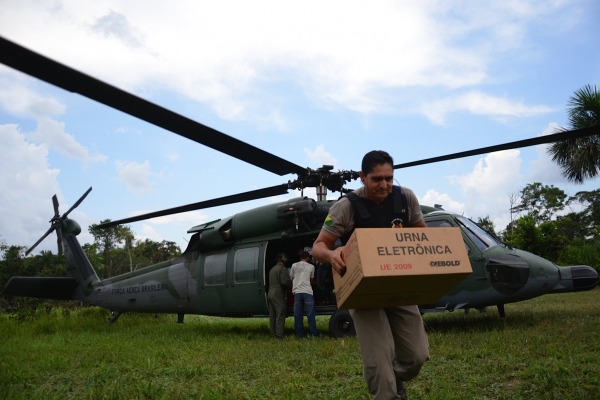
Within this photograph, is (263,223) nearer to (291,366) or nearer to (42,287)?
(291,366)

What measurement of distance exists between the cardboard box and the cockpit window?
5765 millimetres

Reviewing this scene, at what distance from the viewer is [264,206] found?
392 inches

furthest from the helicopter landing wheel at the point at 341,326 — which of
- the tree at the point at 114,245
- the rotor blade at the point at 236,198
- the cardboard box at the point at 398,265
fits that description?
the tree at the point at 114,245

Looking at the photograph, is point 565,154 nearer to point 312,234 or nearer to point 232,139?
point 312,234

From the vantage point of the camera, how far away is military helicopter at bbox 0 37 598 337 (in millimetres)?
8266

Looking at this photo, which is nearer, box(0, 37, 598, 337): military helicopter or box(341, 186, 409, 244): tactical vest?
box(341, 186, 409, 244): tactical vest

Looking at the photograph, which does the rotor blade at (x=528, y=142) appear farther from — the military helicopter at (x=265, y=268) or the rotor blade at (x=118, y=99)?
the rotor blade at (x=118, y=99)

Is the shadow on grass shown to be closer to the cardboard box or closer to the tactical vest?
the tactical vest

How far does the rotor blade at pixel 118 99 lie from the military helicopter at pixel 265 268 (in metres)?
0.05

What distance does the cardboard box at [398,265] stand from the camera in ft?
9.68

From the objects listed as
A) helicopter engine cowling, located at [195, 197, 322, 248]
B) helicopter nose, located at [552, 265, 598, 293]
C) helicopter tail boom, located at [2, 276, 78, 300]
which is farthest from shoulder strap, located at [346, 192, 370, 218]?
helicopter tail boom, located at [2, 276, 78, 300]

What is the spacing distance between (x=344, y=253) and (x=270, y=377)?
2594 mm

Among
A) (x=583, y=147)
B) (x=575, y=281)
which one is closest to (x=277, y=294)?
(x=575, y=281)

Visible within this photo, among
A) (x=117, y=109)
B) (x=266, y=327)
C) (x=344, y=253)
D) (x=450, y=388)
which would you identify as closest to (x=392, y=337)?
(x=344, y=253)
